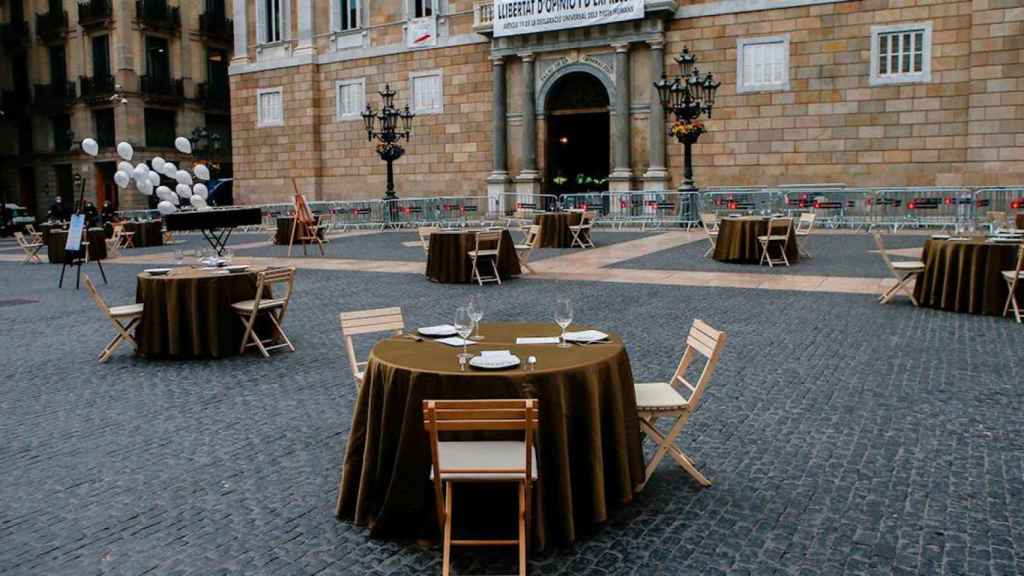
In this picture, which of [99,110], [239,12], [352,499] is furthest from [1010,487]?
[99,110]

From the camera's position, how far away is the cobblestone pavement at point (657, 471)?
4.16 metres

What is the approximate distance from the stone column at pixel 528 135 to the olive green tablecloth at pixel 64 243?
45.3ft

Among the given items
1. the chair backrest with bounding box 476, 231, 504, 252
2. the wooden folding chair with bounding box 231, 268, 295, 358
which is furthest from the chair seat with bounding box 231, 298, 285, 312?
the chair backrest with bounding box 476, 231, 504, 252

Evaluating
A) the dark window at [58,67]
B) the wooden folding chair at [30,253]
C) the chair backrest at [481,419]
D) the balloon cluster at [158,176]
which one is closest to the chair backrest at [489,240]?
the balloon cluster at [158,176]

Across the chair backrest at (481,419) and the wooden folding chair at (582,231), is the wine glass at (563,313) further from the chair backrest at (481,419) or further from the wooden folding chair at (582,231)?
the wooden folding chair at (582,231)

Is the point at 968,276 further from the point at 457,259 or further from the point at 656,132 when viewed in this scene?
the point at 656,132

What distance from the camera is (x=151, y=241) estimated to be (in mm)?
25344

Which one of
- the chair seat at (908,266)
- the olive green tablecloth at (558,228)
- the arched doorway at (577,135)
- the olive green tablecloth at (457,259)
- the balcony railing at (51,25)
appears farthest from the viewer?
the balcony railing at (51,25)

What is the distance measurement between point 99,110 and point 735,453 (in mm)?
46563

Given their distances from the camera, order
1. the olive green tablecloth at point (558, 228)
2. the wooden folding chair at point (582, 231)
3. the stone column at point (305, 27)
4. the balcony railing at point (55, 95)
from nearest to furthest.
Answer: the wooden folding chair at point (582, 231), the olive green tablecloth at point (558, 228), the stone column at point (305, 27), the balcony railing at point (55, 95)

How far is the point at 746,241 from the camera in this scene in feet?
52.8

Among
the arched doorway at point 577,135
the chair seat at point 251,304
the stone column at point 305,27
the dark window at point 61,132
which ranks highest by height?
the stone column at point 305,27

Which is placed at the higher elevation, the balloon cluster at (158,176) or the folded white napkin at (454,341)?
the balloon cluster at (158,176)

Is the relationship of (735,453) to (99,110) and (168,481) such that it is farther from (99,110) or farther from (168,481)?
(99,110)
